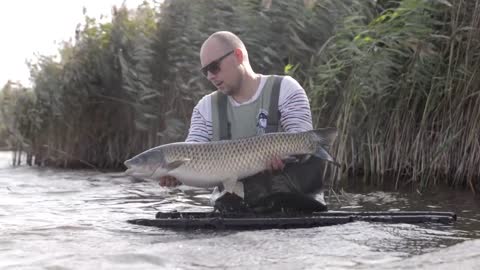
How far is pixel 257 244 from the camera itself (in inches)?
159

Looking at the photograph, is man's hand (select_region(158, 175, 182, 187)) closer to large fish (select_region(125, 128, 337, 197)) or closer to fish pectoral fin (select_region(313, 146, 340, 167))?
large fish (select_region(125, 128, 337, 197))

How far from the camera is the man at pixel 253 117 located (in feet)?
Answer: 15.4

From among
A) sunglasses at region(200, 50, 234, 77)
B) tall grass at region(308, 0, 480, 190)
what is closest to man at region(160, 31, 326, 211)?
sunglasses at region(200, 50, 234, 77)

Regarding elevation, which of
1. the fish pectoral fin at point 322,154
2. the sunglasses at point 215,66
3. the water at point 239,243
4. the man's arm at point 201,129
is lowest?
the water at point 239,243

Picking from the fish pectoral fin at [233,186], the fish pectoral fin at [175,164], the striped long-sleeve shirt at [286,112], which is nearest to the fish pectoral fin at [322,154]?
the striped long-sleeve shirt at [286,112]

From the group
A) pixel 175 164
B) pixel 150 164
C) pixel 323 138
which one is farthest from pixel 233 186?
pixel 323 138

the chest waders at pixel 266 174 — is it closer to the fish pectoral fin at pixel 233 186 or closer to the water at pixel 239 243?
the fish pectoral fin at pixel 233 186

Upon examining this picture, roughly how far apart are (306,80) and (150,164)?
3.56 m

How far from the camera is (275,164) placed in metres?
4.41

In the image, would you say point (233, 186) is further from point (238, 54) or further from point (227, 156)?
point (238, 54)

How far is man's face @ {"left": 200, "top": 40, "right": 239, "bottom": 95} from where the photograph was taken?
4875mm

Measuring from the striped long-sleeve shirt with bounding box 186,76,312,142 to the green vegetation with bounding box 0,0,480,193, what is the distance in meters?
2.04

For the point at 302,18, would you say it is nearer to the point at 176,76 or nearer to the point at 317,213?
the point at 176,76

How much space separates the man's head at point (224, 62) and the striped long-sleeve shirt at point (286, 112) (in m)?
0.18
